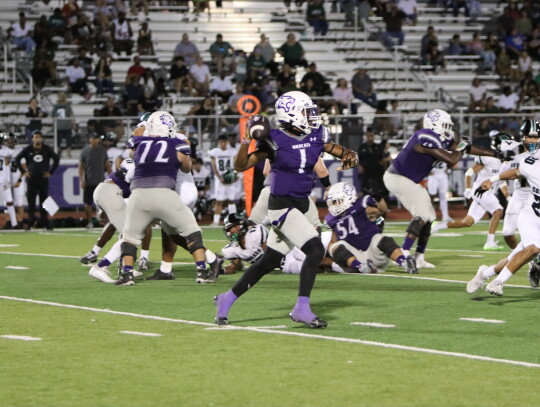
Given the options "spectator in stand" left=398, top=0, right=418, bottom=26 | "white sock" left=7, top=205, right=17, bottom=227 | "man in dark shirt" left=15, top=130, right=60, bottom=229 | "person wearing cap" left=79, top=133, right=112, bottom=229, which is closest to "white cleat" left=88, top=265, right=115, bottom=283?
"person wearing cap" left=79, top=133, right=112, bottom=229

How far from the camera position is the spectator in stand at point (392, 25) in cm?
3288

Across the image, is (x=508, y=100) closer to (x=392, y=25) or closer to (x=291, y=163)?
(x=392, y=25)

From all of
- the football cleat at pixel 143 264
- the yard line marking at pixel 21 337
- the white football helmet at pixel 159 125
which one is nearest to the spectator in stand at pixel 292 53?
the football cleat at pixel 143 264

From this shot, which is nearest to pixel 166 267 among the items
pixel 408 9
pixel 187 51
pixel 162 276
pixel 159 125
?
pixel 162 276

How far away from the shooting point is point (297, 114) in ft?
32.7

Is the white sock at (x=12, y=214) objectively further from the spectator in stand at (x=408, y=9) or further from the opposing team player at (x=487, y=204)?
the spectator in stand at (x=408, y=9)

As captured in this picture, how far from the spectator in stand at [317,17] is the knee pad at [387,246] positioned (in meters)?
19.5

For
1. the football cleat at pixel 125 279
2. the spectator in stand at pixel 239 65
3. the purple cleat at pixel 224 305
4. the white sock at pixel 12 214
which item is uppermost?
the spectator in stand at pixel 239 65

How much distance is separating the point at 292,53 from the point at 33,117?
25.1ft

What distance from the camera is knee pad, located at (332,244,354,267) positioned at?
14.1m

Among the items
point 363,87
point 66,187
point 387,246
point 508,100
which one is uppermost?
point 363,87

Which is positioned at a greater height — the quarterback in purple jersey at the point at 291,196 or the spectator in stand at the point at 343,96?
the quarterback in purple jersey at the point at 291,196

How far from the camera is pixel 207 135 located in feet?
85.5

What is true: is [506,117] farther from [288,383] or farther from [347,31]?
[288,383]
